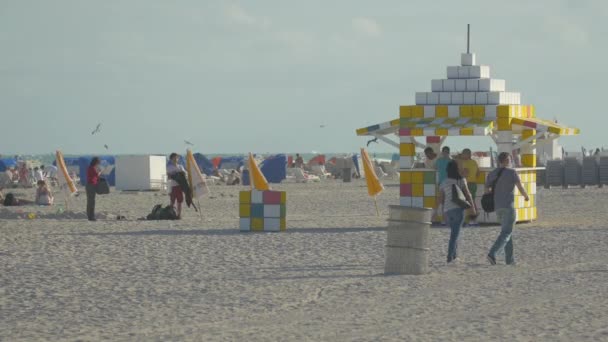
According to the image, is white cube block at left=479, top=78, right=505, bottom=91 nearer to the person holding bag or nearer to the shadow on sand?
the shadow on sand

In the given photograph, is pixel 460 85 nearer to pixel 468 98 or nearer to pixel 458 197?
pixel 468 98

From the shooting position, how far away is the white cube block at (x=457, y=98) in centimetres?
2333

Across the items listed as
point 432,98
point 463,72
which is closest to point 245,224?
point 432,98

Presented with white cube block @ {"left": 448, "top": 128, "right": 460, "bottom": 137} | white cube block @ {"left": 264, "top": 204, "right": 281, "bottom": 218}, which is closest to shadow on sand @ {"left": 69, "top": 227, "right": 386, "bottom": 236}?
white cube block @ {"left": 264, "top": 204, "right": 281, "bottom": 218}

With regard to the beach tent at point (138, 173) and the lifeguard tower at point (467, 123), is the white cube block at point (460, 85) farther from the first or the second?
the beach tent at point (138, 173)

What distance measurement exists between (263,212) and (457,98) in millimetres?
4379

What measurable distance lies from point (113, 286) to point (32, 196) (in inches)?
1167

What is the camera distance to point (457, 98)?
76.6 ft

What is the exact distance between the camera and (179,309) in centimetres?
1165

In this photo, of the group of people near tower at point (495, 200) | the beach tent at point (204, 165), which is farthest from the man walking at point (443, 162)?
the beach tent at point (204, 165)

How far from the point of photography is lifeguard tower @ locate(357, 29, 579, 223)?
22766 mm

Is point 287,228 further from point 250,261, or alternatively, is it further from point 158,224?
point 250,261

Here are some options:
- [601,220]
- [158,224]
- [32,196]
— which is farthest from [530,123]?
[32,196]

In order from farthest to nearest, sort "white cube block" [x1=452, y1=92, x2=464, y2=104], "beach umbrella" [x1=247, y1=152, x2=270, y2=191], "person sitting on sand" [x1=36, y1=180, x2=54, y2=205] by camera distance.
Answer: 1. "person sitting on sand" [x1=36, y1=180, x2=54, y2=205]
2. "beach umbrella" [x1=247, y1=152, x2=270, y2=191]
3. "white cube block" [x1=452, y1=92, x2=464, y2=104]
